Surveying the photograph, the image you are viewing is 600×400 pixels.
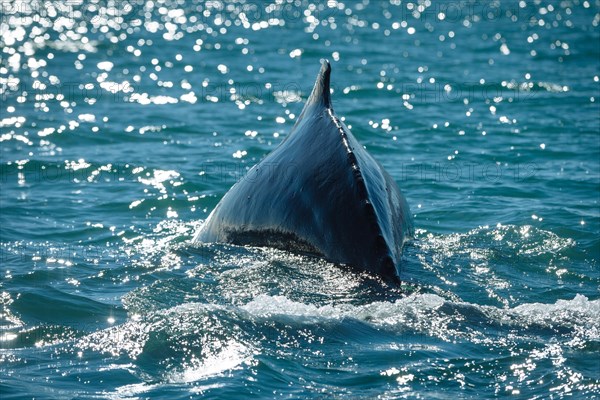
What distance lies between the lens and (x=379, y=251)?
784 centimetres

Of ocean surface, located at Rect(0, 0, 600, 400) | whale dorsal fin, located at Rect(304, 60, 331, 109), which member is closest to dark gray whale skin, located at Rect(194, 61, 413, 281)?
whale dorsal fin, located at Rect(304, 60, 331, 109)

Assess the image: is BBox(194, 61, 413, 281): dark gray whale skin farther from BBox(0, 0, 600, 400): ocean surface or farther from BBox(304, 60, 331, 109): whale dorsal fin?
BBox(0, 0, 600, 400): ocean surface

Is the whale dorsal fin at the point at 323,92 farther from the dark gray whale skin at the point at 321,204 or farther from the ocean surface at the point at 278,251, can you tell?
the ocean surface at the point at 278,251

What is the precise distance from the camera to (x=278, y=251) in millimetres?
9070

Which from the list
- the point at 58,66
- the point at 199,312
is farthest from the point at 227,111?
the point at 199,312

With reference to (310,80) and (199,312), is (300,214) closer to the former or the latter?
(199,312)

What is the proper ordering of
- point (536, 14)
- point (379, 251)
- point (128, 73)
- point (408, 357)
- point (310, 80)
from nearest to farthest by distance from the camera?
point (408, 357) → point (379, 251) → point (310, 80) → point (128, 73) → point (536, 14)

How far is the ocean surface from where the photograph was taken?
23.3ft

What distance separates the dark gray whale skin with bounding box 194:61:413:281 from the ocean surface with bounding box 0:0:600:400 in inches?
8.0

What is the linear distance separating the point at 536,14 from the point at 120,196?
3451cm

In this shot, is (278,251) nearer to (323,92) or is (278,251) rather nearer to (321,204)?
(321,204)

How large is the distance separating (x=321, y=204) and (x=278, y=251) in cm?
84

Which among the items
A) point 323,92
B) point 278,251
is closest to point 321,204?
point 278,251

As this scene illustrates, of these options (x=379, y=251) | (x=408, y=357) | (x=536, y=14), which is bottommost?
(x=408, y=357)
